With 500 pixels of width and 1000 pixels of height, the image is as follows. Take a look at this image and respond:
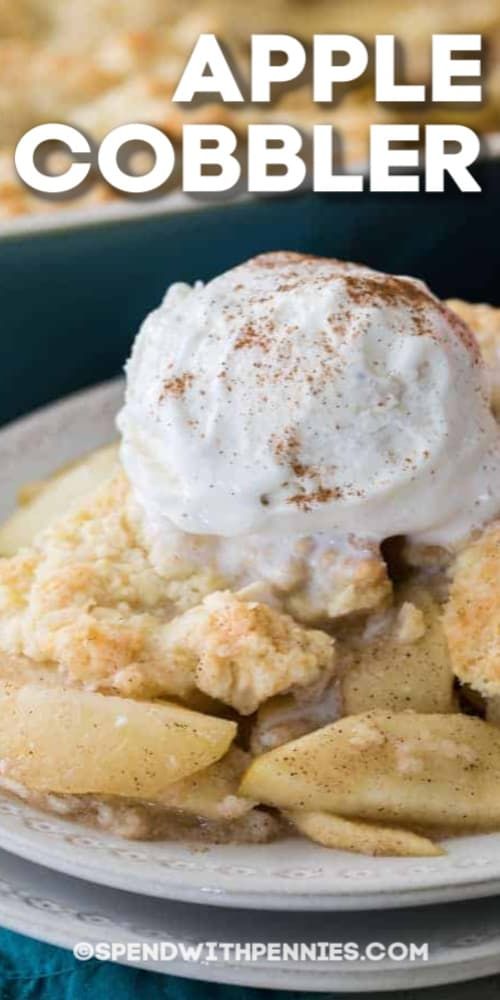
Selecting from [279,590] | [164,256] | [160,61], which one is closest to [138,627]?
[279,590]

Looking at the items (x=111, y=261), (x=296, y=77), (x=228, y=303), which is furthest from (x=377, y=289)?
(x=296, y=77)

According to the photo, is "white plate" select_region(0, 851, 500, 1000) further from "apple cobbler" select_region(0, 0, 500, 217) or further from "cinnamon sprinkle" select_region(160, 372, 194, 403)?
"apple cobbler" select_region(0, 0, 500, 217)

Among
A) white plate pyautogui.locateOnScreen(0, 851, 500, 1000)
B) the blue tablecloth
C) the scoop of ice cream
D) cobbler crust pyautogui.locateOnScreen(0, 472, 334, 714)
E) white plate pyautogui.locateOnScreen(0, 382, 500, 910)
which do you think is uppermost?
the scoop of ice cream

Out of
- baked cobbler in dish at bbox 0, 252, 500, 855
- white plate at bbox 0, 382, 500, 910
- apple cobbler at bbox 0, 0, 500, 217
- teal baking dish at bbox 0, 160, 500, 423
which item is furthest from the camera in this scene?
apple cobbler at bbox 0, 0, 500, 217

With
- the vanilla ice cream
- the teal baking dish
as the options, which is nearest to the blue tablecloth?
the vanilla ice cream

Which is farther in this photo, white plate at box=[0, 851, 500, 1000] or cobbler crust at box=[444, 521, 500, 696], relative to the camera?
cobbler crust at box=[444, 521, 500, 696]
